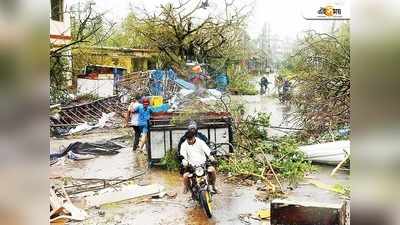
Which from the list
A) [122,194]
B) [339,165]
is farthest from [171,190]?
[339,165]

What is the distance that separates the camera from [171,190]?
2166mm

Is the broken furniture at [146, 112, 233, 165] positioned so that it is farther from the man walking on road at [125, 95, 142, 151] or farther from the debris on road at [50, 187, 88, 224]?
the debris on road at [50, 187, 88, 224]

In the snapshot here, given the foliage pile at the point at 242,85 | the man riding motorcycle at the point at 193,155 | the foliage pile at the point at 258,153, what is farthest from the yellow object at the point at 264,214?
the foliage pile at the point at 242,85

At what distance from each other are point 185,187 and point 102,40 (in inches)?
30.1

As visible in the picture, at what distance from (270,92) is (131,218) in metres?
0.84

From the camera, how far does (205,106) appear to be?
7.08ft

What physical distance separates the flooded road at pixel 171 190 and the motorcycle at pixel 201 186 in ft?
0.08

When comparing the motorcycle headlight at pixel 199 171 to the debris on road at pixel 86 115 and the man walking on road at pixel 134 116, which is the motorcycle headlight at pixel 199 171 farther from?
the debris on road at pixel 86 115

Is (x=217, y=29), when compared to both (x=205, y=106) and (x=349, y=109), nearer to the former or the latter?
(x=205, y=106)

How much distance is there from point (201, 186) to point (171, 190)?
5.4 inches

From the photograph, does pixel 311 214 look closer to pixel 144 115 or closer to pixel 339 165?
pixel 339 165
